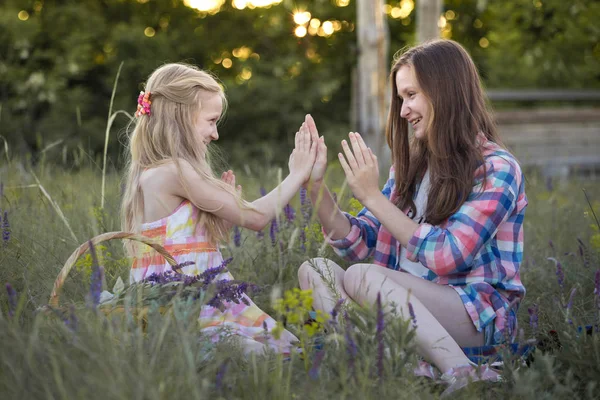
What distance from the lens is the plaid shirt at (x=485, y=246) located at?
8.38 feet

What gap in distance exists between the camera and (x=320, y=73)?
43.2 ft

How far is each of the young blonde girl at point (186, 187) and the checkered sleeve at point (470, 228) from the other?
0.57 m

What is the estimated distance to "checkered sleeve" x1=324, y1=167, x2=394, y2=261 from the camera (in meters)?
3.06

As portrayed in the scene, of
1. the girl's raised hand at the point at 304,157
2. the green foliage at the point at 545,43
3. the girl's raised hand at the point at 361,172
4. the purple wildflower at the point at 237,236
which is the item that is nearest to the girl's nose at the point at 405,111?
the girl's raised hand at the point at 361,172

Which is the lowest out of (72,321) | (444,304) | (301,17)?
(444,304)

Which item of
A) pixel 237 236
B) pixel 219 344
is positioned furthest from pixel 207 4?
pixel 219 344

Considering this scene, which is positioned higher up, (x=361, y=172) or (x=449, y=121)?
(x=449, y=121)

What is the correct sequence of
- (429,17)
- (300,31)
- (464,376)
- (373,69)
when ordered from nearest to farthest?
(464,376)
(429,17)
(373,69)
(300,31)

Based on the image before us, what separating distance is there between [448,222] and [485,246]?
0.60ft

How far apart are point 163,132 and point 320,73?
10479mm

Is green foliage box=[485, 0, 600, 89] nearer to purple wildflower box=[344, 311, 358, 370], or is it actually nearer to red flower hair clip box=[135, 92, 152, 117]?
red flower hair clip box=[135, 92, 152, 117]

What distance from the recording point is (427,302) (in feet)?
8.63

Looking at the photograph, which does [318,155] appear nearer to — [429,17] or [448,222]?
[448,222]

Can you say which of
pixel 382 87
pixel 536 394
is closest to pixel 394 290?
pixel 536 394
